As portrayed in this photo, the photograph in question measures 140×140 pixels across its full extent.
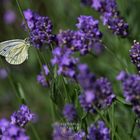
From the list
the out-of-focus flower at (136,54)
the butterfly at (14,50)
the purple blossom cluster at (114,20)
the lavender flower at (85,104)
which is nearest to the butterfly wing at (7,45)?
the butterfly at (14,50)

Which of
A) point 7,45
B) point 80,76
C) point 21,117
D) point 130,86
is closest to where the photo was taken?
point 80,76

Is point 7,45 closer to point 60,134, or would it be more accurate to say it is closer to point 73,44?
point 73,44

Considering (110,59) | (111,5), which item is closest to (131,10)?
(110,59)

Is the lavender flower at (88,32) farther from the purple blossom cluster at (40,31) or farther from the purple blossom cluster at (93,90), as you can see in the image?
the purple blossom cluster at (93,90)

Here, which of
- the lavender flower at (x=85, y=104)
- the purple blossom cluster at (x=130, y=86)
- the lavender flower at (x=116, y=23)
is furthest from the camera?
the lavender flower at (x=116, y=23)

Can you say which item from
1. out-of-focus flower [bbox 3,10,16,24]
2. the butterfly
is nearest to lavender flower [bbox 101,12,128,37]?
the butterfly

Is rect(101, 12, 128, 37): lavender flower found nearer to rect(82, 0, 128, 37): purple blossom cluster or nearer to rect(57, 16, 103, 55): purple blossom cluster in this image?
rect(82, 0, 128, 37): purple blossom cluster

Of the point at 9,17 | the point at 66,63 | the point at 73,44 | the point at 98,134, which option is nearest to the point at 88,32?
the point at 73,44
